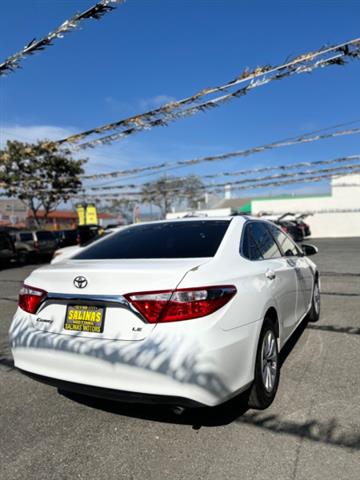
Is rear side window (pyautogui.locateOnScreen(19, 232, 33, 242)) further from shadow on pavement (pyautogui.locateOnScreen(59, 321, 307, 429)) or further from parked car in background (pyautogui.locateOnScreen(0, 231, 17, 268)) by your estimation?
shadow on pavement (pyautogui.locateOnScreen(59, 321, 307, 429))

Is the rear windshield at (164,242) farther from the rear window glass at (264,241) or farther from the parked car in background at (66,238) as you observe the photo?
the parked car in background at (66,238)

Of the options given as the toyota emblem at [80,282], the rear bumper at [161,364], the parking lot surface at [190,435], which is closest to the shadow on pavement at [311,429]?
the parking lot surface at [190,435]

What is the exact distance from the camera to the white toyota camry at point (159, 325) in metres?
2.63

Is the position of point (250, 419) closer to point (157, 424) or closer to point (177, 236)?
point (157, 424)

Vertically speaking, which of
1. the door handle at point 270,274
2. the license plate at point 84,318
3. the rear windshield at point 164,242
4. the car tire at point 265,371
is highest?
the rear windshield at point 164,242

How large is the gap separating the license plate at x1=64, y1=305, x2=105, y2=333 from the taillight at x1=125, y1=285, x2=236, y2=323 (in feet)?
0.86

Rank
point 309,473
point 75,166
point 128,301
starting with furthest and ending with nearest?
point 75,166, point 128,301, point 309,473

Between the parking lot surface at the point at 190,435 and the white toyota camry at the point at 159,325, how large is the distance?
320 mm

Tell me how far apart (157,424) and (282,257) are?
224 centimetres

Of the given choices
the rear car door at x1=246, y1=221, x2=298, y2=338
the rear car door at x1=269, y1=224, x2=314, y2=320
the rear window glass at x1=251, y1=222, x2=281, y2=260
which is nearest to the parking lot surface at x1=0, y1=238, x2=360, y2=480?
the rear car door at x1=246, y1=221, x2=298, y2=338

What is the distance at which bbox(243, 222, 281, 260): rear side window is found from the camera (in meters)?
3.81

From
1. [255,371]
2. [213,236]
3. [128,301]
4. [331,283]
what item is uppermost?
[213,236]

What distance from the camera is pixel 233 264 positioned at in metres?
3.23

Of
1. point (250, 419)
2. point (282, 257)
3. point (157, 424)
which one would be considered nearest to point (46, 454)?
point (157, 424)
